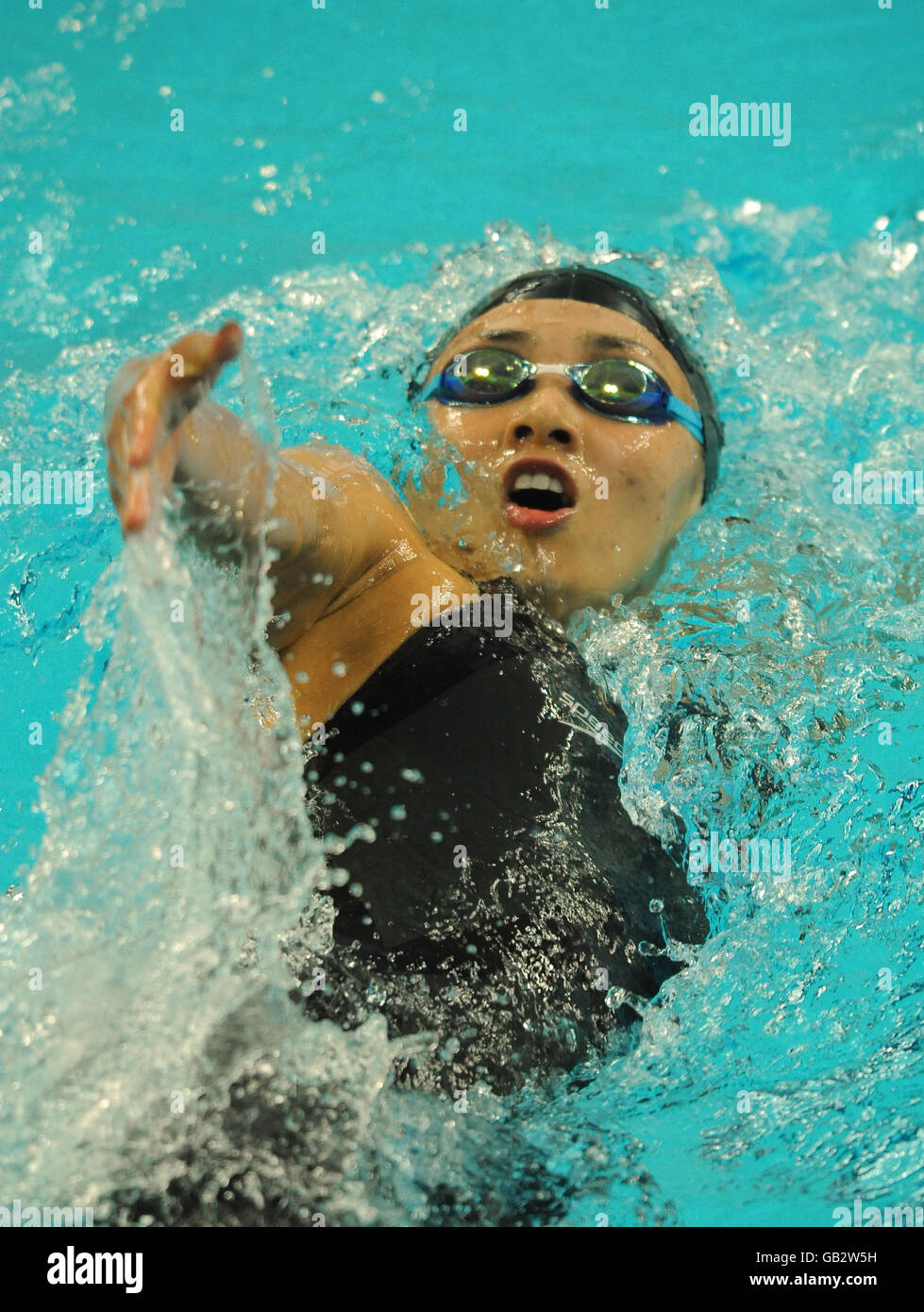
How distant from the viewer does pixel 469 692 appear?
1.76m

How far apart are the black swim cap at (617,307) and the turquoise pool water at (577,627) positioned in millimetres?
170

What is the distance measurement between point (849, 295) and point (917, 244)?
0.44 metres

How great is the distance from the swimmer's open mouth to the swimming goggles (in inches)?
6.9

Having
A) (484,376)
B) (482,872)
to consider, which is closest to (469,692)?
(482,872)

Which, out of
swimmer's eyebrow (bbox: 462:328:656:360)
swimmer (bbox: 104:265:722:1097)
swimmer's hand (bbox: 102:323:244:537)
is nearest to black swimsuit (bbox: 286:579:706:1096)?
swimmer (bbox: 104:265:722:1097)

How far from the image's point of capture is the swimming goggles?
228 cm

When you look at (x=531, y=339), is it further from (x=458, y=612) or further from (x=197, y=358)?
(x=197, y=358)

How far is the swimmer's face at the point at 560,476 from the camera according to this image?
215 cm

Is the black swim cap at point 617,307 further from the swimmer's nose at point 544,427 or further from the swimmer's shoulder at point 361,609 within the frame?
the swimmer's shoulder at point 361,609

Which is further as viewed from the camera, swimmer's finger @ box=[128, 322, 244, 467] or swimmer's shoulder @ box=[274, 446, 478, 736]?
swimmer's shoulder @ box=[274, 446, 478, 736]

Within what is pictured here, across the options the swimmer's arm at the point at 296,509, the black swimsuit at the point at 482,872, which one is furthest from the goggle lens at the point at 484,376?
the black swimsuit at the point at 482,872

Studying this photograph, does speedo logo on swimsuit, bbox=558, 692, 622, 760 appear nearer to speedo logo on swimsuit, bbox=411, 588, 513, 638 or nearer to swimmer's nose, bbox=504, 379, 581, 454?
speedo logo on swimsuit, bbox=411, 588, 513, 638

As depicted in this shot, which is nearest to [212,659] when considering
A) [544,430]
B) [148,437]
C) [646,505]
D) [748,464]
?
[148,437]

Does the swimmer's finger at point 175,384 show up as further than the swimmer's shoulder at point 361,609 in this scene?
No
